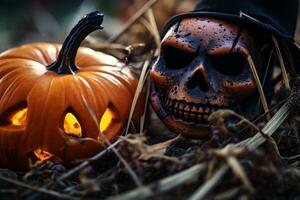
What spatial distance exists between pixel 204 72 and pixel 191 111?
6.7 inches

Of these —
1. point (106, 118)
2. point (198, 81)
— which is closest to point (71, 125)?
point (106, 118)

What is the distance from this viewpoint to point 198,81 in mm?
2045

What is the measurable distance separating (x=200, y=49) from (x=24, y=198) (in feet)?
3.04

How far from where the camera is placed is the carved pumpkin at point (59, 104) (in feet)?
6.49

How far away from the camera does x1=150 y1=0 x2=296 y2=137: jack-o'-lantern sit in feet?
6.65

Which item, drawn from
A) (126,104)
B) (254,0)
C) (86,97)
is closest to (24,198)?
(86,97)

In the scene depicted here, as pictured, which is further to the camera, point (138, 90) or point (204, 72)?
point (138, 90)

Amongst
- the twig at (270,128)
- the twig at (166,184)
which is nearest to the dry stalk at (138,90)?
the twig at (270,128)

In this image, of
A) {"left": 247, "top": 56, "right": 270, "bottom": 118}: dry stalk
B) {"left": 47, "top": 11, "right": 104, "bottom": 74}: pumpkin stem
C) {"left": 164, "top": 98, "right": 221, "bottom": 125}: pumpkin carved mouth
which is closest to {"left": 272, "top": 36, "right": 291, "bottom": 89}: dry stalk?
{"left": 247, "top": 56, "right": 270, "bottom": 118}: dry stalk

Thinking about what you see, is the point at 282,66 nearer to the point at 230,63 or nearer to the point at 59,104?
the point at 230,63

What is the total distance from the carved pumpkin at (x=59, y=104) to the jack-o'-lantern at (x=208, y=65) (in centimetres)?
22

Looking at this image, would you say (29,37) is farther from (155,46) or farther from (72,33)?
(72,33)

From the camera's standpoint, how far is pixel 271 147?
168 centimetres

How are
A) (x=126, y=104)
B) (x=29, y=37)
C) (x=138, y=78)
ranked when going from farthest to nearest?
(x=29, y=37)
(x=138, y=78)
(x=126, y=104)
